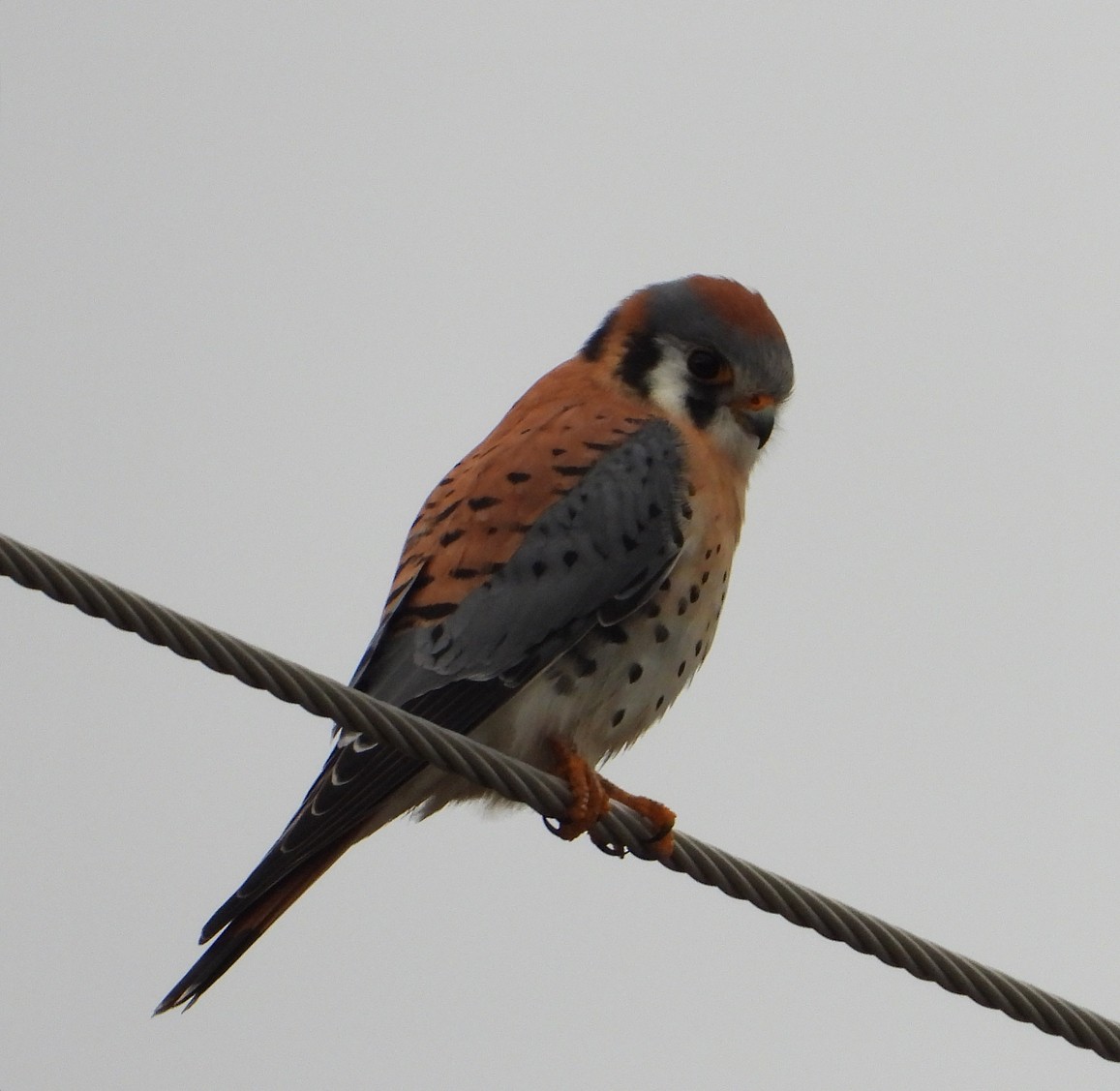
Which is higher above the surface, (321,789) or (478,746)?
(478,746)

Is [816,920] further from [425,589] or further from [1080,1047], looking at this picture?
[425,589]

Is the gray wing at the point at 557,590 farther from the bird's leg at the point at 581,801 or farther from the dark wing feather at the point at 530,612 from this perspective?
the bird's leg at the point at 581,801

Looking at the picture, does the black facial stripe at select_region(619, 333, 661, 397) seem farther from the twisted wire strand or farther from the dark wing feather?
the twisted wire strand

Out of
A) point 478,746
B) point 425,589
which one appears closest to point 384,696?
point 425,589

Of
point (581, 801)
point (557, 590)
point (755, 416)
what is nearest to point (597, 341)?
point (755, 416)

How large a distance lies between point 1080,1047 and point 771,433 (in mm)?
2000

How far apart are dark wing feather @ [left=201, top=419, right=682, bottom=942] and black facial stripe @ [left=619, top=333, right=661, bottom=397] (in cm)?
40

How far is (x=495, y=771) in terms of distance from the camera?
307cm

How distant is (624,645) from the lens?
4.07 metres

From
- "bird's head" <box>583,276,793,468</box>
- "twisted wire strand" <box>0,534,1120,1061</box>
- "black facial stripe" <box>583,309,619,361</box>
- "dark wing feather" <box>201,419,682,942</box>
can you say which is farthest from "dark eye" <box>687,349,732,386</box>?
"twisted wire strand" <box>0,534,1120,1061</box>

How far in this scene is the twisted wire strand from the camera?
2.63m

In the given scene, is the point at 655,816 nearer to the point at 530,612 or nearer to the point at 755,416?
the point at 530,612

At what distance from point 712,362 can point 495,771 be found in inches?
73.9

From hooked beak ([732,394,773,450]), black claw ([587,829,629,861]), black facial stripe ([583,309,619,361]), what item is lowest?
black claw ([587,829,629,861])
